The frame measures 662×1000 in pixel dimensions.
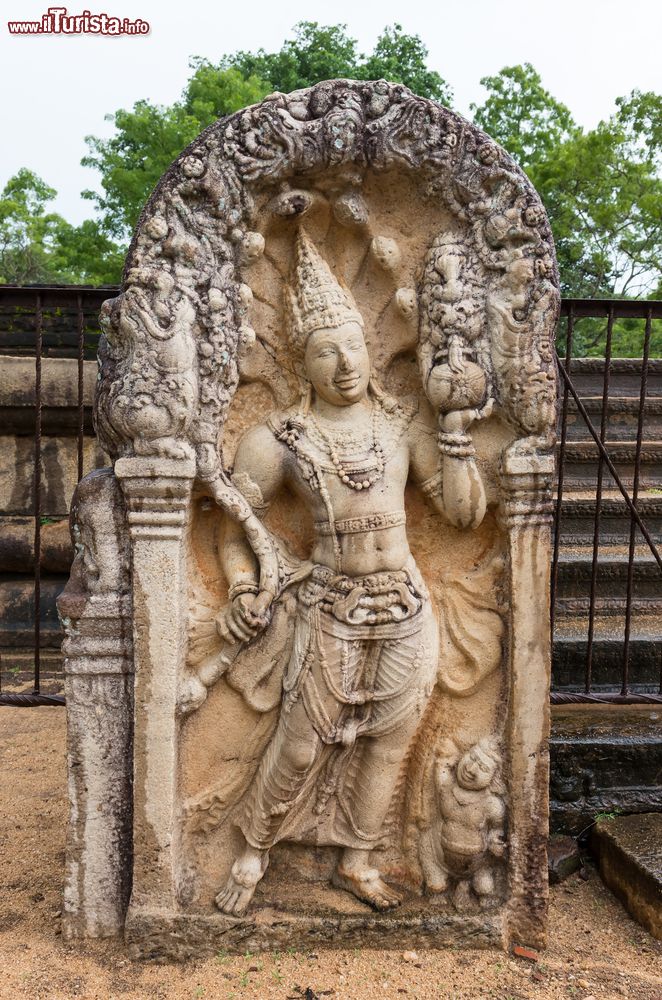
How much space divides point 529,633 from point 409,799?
2.65 ft

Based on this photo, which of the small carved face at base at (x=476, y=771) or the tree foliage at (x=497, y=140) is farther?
the tree foliage at (x=497, y=140)

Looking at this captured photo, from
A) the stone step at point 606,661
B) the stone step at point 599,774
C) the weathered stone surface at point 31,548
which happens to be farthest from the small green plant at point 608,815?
the weathered stone surface at point 31,548

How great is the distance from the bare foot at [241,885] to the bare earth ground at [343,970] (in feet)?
0.57

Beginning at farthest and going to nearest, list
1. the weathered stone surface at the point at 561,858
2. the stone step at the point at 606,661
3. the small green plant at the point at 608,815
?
the stone step at the point at 606,661, the small green plant at the point at 608,815, the weathered stone surface at the point at 561,858

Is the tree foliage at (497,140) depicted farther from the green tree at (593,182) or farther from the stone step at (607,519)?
the stone step at (607,519)

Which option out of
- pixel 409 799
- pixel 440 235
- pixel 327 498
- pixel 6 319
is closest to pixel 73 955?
pixel 409 799

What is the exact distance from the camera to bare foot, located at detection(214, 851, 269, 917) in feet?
9.78

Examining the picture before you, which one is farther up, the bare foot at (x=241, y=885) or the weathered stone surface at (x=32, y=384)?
the weathered stone surface at (x=32, y=384)

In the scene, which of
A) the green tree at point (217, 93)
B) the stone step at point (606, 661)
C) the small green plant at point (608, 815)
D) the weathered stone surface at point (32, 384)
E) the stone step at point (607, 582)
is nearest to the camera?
the small green plant at point (608, 815)

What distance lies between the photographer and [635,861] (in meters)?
3.31

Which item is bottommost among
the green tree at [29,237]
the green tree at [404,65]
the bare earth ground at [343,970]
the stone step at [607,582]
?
the bare earth ground at [343,970]

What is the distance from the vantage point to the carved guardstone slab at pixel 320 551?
9.29 feet

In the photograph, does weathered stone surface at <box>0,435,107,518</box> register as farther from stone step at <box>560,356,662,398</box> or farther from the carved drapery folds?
stone step at <box>560,356,662,398</box>

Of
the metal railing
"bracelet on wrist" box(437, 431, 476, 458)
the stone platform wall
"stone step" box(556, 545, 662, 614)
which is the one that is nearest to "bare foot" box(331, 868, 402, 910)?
the metal railing
